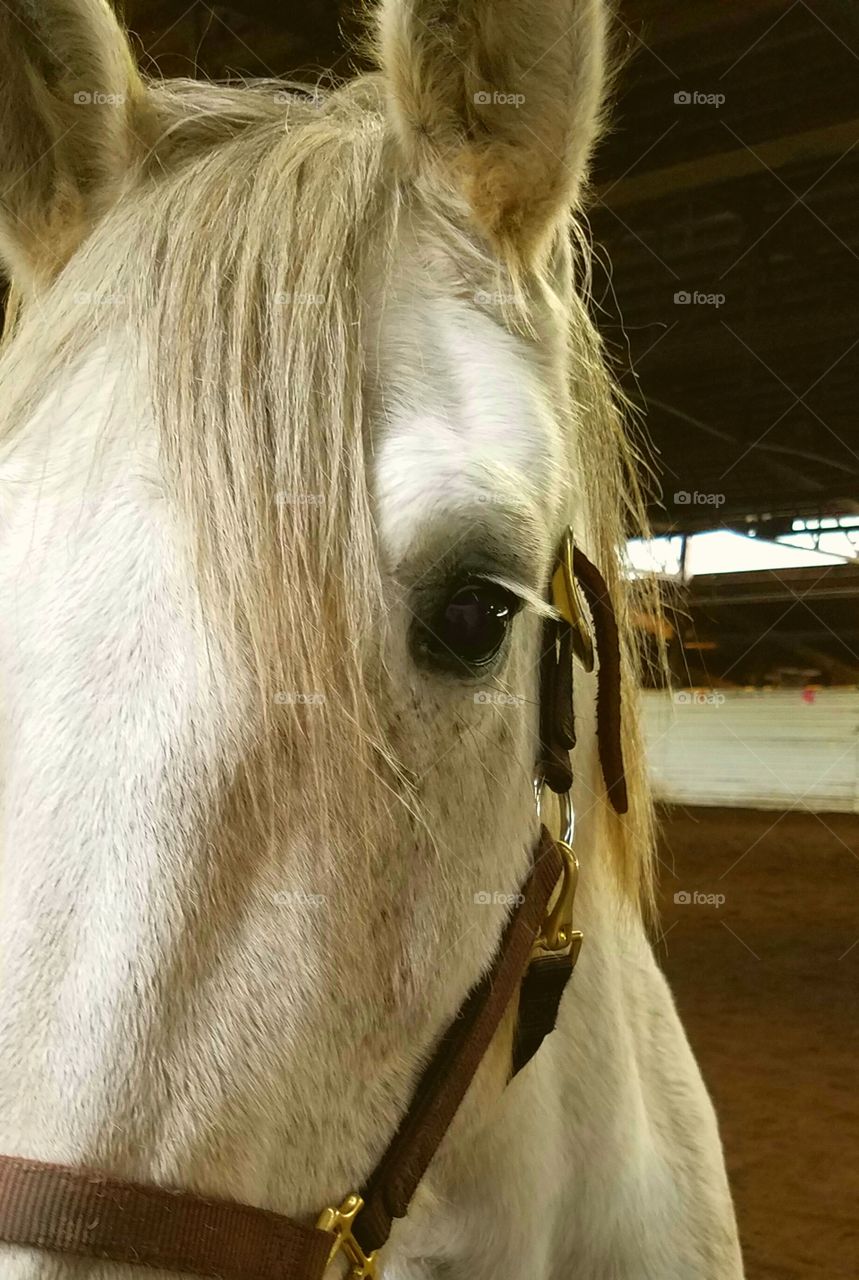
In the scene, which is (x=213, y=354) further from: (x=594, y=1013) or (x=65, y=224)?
(x=594, y=1013)

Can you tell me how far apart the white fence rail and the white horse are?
5.19 m

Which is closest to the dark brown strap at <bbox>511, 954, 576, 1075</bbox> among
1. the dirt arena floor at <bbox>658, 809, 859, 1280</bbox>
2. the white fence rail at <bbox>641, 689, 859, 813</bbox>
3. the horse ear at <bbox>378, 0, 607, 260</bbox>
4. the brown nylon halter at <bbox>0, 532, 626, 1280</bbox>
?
the brown nylon halter at <bbox>0, 532, 626, 1280</bbox>

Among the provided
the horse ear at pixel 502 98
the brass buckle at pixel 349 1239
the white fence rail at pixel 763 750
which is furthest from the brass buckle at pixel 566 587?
the white fence rail at pixel 763 750

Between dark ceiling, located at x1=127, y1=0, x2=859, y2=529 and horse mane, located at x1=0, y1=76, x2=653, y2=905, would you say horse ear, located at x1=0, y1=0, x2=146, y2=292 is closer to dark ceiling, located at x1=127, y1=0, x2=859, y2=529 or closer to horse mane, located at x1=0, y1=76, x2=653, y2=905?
horse mane, located at x1=0, y1=76, x2=653, y2=905

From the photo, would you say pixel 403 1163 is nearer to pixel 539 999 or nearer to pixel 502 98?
pixel 539 999

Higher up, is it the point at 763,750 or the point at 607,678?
the point at 763,750

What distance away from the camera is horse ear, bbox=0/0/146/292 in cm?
86

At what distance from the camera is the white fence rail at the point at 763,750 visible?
6301mm

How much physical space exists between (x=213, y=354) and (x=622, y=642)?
61 cm

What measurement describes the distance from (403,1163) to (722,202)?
4.17m

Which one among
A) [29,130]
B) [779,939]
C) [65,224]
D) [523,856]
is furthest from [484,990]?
[779,939]

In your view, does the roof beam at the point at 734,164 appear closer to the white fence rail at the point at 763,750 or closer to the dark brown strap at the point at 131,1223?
the white fence rail at the point at 763,750

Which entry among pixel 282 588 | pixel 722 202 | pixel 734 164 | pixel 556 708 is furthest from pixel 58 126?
pixel 722 202

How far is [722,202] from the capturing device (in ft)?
13.0
